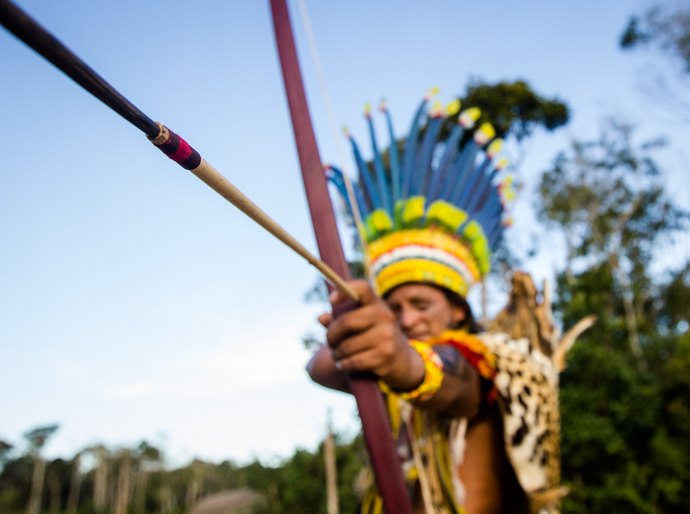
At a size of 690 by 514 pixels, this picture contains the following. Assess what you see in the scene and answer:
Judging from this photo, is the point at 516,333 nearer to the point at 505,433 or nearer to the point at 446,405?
the point at 505,433

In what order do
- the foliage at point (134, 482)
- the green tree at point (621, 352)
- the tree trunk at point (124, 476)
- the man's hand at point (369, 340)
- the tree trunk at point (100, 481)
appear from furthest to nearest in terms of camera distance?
1. the tree trunk at point (100, 481)
2. the foliage at point (134, 482)
3. the tree trunk at point (124, 476)
4. the green tree at point (621, 352)
5. the man's hand at point (369, 340)

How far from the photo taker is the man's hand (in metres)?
1.22

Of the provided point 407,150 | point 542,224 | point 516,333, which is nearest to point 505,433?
point 516,333

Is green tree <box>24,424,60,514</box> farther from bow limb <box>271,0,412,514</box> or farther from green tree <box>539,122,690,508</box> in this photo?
bow limb <box>271,0,412,514</box>

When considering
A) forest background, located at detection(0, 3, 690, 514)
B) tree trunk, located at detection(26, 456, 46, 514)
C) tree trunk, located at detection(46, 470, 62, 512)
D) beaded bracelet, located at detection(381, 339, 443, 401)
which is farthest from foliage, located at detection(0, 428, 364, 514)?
beaded bracelet, located at detection(381, 339, 443, 401)

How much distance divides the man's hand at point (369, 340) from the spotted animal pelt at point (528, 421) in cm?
50

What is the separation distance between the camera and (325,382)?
1591 mm

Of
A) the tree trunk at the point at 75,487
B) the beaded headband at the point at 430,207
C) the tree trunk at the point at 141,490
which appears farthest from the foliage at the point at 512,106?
the tree trunk at the point at 75,487

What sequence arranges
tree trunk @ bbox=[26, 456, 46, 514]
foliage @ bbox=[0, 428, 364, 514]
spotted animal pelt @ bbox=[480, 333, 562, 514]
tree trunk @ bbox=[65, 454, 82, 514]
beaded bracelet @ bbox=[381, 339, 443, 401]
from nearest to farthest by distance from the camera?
beaded bracelet @ bbox=[381, 339, 443, 401] < spotted animal pelt @ bbox=[480, 333, 562, 514] < tree trunk @ bbox=[26, 456, 46, 514] < foliage @ bbox=[0, 428, 364, 514] < tree trunk @ bbox=[65, 454, 82, 514]

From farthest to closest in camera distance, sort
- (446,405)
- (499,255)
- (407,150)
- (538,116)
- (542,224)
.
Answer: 1. (542,224)
2. (499,255)
3. (538,116)
4. (407,150)
5. (446,405)

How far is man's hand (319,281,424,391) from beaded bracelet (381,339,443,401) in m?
0.08

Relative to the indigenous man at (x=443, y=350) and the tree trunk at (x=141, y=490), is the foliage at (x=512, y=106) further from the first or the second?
the tree trunk at (x=141, y=490)

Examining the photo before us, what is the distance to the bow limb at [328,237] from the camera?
1281 millimetres

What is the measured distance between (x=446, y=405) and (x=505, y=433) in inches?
10.0
